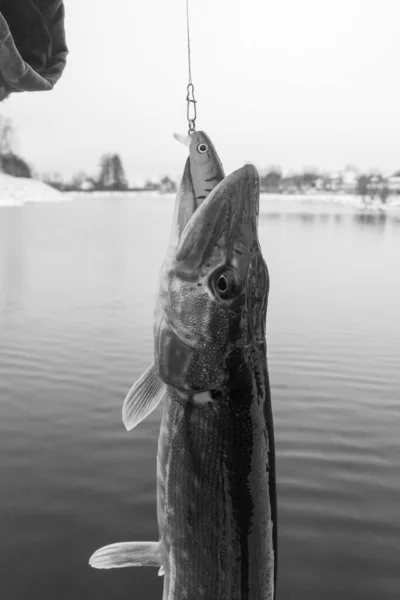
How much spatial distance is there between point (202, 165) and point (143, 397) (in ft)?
3.00

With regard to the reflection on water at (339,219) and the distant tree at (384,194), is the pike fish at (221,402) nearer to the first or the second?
the reflection on water at (339,219)

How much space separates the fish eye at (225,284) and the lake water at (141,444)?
450 centimetres

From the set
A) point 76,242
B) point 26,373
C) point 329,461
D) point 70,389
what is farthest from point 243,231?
point 76,242

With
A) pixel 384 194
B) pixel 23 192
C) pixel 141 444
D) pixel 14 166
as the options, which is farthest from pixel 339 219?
pixel 141 444

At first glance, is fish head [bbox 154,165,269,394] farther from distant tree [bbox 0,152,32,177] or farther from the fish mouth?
distant tree [bbox 0,152,32,177]

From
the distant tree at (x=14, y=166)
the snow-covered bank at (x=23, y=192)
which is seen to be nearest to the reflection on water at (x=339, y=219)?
the snow-covered bank at (x=23, y=192)

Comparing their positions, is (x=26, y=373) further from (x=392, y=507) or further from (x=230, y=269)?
(x=230, y=269)

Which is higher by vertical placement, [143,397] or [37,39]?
[37,39]

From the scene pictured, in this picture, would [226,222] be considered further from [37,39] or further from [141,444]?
[141,444]

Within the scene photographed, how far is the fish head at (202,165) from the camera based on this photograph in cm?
200

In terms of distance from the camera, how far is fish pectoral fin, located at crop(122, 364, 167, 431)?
6.82 ft

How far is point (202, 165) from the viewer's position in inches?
78.9

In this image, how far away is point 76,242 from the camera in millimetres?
34062

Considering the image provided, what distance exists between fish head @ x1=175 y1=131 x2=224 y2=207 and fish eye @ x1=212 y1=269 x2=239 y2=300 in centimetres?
31
